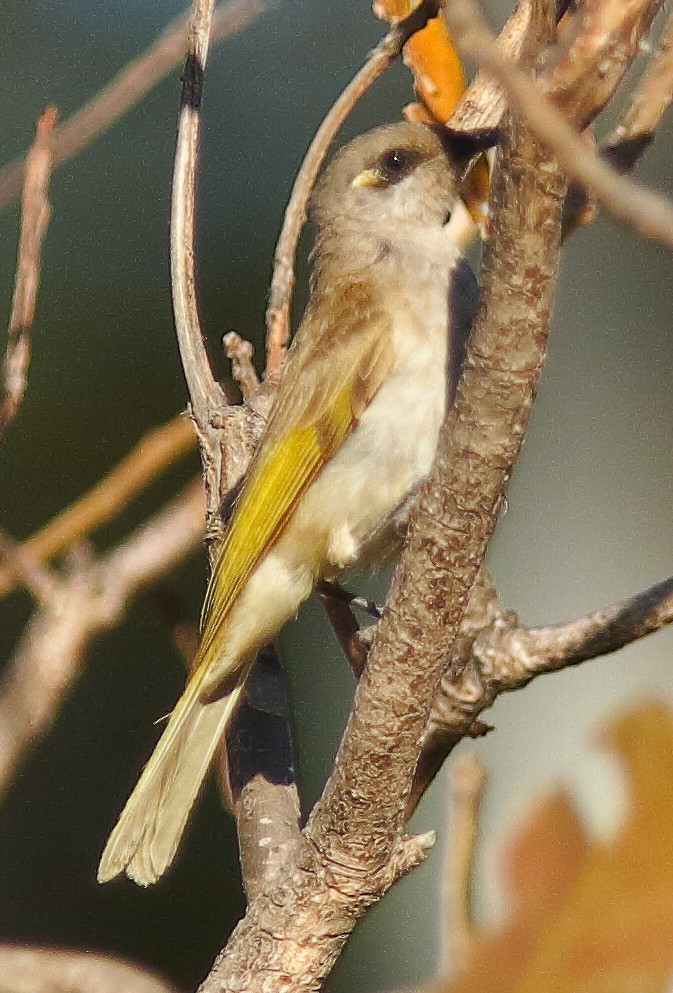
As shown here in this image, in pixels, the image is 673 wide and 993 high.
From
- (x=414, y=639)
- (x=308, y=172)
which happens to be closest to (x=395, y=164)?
(x=308, y=172)

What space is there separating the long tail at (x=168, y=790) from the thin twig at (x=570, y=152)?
5.68 ft

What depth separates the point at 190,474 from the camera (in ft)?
16.5

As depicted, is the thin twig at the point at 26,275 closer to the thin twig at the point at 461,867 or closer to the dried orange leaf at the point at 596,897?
the thin twig at the point at 461,867

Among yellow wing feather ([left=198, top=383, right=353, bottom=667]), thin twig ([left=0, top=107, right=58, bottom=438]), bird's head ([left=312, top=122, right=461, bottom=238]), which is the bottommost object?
thin twig ([left=0, top=107, right=58, bottom=438])

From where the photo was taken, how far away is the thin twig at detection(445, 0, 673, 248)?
30.8 inches

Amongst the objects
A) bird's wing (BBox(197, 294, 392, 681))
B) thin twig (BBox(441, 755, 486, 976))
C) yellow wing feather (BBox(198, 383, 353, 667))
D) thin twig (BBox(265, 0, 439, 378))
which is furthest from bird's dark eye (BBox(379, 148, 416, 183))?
thin twig (BBox(441, 755, 486, 976))

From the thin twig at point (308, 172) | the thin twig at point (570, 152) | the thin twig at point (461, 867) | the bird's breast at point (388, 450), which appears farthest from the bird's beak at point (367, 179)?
the thin twig at point (570, 152)

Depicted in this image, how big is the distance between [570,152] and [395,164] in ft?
7.49

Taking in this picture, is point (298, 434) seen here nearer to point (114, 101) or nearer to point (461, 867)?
point (114, 101)

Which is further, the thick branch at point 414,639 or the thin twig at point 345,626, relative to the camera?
the thin twig at point 345,626

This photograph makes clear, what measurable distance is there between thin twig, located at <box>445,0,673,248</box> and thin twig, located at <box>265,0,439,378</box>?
1.52m

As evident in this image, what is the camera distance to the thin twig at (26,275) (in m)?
1.65

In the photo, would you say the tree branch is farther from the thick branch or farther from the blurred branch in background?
the thick branch

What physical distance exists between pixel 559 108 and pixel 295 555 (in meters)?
1.76
